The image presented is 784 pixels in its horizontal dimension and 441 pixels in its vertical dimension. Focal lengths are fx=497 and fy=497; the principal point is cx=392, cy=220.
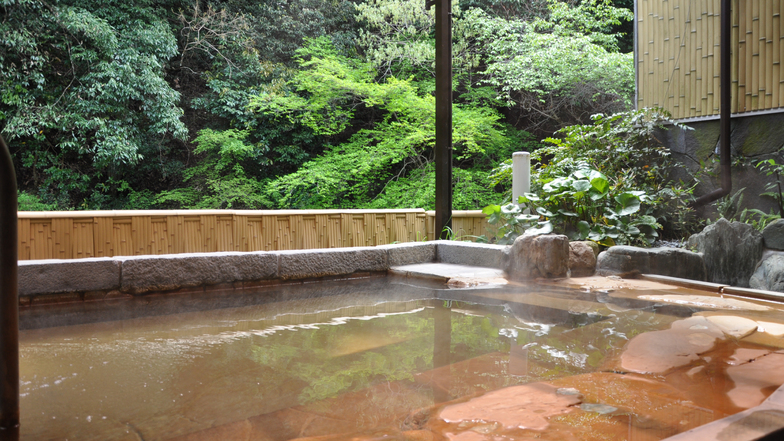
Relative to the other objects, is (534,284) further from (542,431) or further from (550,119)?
(550,119)

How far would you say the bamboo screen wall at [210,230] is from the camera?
512 cm

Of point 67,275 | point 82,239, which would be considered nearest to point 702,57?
point 67,275

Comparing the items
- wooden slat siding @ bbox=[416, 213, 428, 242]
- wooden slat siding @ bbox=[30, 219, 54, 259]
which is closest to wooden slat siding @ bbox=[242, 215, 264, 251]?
wooden slat siding @ bbox=[30, 219, 54, 259]

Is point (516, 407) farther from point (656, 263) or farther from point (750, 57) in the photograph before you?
point (750, 57)

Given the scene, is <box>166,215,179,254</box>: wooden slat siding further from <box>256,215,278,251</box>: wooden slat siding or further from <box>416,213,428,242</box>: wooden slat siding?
<box>416,213,428,242</box>: wooden slat siding

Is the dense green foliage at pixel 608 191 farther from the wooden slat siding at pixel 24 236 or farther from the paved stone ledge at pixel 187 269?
the wooden slat siding at pixel 24 236

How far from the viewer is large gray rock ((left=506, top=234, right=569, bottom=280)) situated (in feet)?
15.9

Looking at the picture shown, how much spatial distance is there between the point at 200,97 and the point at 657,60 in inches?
409

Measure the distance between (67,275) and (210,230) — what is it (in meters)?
2.25

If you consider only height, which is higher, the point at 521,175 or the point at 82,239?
the point at 521,175

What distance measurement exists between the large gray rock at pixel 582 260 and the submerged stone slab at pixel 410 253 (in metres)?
1.61

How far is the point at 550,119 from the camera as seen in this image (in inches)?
529

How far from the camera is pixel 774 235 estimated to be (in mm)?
4828

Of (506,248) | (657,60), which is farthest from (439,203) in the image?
(657,60)
